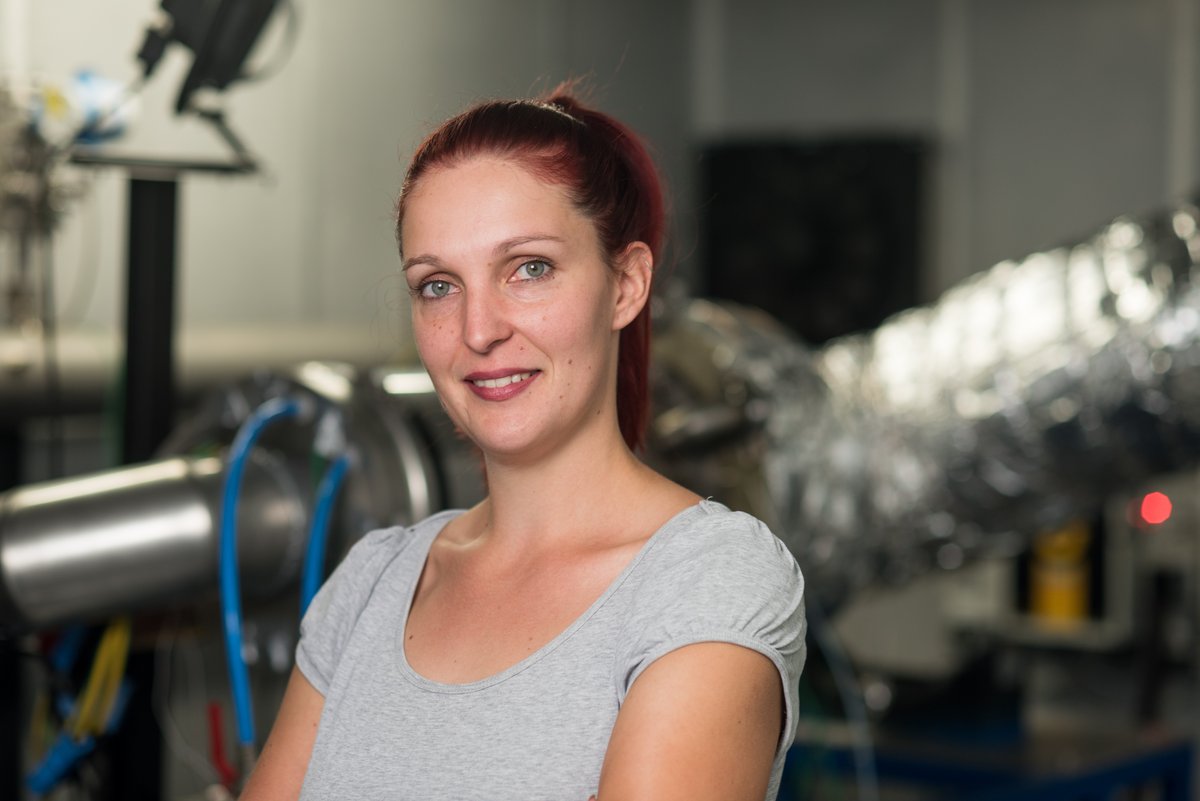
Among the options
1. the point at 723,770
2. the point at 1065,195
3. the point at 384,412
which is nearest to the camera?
the point at 723,770

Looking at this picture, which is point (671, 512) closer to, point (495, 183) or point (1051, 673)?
point (495, 183)

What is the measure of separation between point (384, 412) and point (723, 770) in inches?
26.3

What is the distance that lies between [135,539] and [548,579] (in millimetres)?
531

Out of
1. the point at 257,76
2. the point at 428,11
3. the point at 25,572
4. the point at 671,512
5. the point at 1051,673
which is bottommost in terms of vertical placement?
the point at 1051,673

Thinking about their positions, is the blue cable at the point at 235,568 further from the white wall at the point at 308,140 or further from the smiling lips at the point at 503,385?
the white wall at the point at 308,140

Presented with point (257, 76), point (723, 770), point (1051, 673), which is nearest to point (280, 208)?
point (257, 76)

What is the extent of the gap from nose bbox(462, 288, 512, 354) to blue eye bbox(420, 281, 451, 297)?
40 millimetres

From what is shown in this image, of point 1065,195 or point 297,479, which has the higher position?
point 1065,195

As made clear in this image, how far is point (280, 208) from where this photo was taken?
3.74 m

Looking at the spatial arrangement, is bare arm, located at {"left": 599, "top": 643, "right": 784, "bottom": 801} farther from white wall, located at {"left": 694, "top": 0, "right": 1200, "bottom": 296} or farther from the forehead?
white wall, located at {"left": 694, "top": 0, "right": 1200, "bottom": 296}

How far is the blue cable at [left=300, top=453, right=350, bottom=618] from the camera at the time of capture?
47.3 inches

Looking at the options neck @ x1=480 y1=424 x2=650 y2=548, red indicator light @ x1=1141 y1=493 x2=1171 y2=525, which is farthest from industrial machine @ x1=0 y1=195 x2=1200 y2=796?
red indicator light @ x1=1141 y1=493 x2=1171 y2=525

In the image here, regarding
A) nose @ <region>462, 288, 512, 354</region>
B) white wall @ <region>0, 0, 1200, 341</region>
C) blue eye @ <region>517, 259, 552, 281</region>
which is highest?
white wall @ <region>0, 0, 1200, 341</region>

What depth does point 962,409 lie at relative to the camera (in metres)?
1.64
